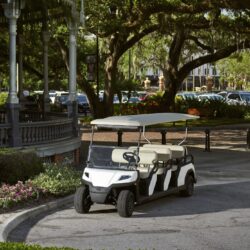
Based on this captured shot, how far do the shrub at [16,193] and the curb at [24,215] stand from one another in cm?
33

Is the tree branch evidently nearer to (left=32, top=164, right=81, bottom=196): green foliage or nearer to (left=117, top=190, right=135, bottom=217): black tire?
(left=32, top=164, right=81, bottom=196): green foliage

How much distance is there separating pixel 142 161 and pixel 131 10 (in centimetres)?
1832

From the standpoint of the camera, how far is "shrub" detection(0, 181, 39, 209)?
11734 mm

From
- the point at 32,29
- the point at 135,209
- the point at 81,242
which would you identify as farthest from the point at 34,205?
the point at 32,29

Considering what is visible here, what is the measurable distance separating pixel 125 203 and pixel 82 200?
0.92m

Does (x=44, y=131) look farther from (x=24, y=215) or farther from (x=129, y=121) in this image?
(x=24, y=215)

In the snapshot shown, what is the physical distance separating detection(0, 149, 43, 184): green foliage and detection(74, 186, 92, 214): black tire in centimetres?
208

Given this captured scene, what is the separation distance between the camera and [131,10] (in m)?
30.1

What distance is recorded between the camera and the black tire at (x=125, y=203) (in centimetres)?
1153


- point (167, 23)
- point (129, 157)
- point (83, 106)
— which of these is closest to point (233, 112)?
point (167, 23)

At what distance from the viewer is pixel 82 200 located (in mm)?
11961

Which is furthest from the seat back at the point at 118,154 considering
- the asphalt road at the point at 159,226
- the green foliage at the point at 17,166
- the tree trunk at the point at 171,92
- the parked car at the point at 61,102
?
the tree trunk at the point at 171,92

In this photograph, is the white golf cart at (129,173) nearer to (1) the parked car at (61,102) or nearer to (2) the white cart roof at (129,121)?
(2) the white cart roof at (129,121)

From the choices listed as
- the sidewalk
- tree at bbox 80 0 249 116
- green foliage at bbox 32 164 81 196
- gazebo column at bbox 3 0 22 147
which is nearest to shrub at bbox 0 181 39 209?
green foliage at bbox 32 164 81 196
